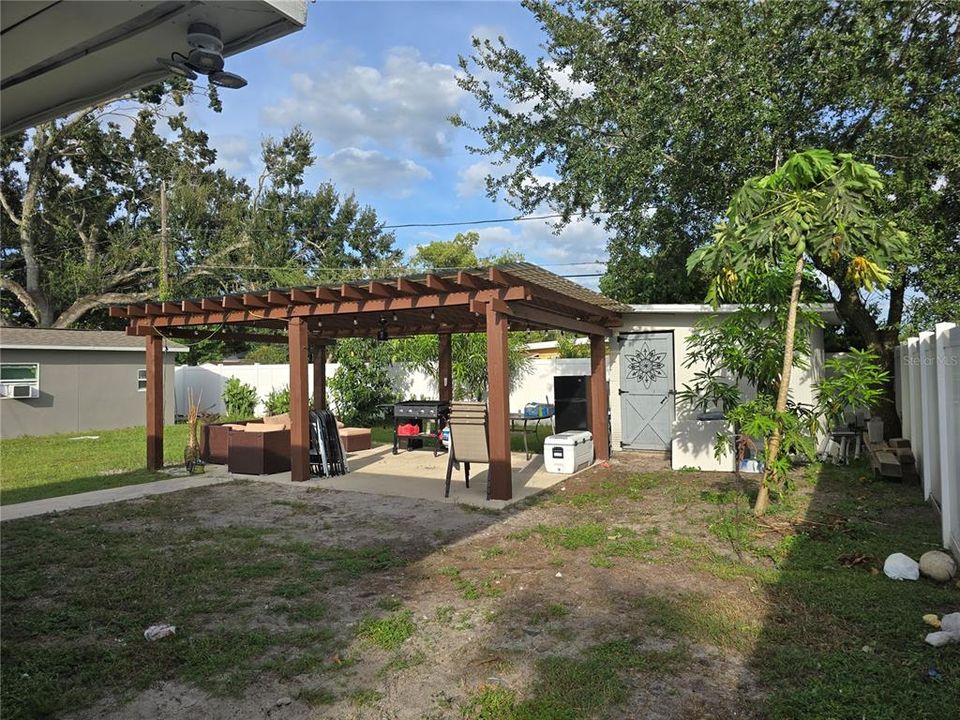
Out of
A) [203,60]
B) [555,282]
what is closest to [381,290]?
[555,282]

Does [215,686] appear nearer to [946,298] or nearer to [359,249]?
[946,298]

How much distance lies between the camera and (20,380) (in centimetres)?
1532

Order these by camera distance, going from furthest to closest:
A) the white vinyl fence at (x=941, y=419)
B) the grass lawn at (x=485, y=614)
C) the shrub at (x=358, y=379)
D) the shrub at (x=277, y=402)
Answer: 1. the shrub at (x=277, y=402)
2. the shrub at (x=358, y=379)
3. the white vinyl fence at (x=941, y=419)
4. the grass lawn at (x=485, y=614)

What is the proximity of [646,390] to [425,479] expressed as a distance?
4.60 metres

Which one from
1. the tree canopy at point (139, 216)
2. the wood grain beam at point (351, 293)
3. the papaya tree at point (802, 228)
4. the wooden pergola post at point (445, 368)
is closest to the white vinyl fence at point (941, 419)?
the papaya tree at point (802, 228)

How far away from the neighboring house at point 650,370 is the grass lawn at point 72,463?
7680 millimetres

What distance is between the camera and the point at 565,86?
522 inches

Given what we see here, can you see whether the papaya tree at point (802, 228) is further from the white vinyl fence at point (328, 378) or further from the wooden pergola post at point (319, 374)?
the white vinyl fence at point (328, 378)

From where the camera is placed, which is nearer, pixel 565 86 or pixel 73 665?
pixel 73 665

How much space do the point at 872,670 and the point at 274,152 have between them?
1197 inches

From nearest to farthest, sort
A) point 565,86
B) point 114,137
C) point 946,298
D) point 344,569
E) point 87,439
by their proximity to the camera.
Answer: point 344,569
point 946,298
point 565,86
point 87,439
point 114,137

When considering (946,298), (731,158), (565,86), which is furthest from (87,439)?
(946,298)

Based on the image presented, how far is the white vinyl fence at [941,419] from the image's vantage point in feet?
14.0

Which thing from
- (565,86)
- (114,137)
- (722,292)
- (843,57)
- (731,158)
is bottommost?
(722,292)
